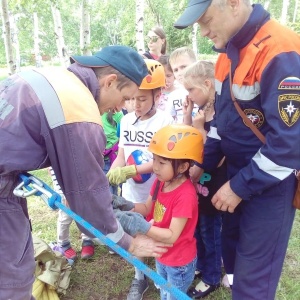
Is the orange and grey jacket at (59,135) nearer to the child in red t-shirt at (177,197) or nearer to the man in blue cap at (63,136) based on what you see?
the man in blue cap at (63,136)

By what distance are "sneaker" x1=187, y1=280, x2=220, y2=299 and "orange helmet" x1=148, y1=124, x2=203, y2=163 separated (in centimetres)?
128

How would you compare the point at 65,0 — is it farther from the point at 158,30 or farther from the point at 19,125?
the point at 19,125

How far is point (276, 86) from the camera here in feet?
5.55

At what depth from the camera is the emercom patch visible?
169 cm

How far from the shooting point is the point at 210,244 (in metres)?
2.88

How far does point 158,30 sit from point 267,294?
434 cm

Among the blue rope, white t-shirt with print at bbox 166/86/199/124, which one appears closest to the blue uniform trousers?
the blue rope

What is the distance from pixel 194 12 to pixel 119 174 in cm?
140

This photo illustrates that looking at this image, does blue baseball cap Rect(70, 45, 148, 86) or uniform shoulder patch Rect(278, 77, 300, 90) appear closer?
uniform shoulder patch Rect(278, 77, 300, 90)

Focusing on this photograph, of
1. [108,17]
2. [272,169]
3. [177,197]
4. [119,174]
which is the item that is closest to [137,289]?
[119,174]

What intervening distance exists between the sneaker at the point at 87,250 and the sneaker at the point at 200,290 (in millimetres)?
1162

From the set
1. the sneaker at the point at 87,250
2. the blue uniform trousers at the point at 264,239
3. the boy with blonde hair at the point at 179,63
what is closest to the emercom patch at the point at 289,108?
the blue uniform trousers at the point at 264,239

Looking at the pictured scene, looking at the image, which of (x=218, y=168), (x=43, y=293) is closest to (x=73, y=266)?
(x=43, y=293)

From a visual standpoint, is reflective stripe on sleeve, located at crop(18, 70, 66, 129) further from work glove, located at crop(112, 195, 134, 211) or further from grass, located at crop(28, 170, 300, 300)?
grass, located at crop(28, 170, 300, 300)
